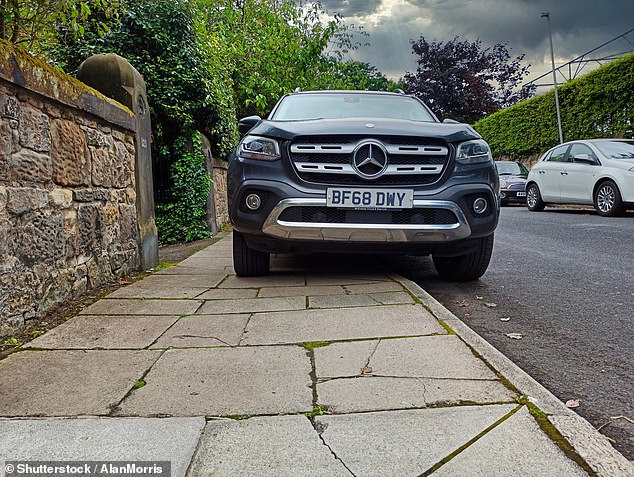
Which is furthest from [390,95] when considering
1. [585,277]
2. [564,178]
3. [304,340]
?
[564,178]

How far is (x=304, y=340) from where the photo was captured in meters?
2.53

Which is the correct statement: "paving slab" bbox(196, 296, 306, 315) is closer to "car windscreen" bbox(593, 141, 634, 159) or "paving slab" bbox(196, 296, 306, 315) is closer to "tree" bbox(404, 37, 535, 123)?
"car windscreen" bbox(593, 141, 634, 159)

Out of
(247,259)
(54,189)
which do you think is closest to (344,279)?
(247,259)

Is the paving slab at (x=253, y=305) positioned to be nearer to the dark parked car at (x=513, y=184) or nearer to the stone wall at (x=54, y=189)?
the stone wall at (x=54, y=189)

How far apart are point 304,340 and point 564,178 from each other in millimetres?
10616

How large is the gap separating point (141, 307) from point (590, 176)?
1000 cm

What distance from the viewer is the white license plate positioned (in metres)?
3.58

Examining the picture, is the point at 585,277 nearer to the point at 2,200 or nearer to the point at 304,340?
the point at 304,340

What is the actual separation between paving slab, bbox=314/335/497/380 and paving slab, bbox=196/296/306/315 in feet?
2.53

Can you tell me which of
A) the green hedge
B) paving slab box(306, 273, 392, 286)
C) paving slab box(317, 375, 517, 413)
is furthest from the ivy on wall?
the green hedge

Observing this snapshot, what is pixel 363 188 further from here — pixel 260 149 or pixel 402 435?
pixel 402 435

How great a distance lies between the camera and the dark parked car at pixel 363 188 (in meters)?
3.59

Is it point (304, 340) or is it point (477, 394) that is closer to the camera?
point (477, 394)

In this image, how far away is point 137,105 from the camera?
15.3 feet
